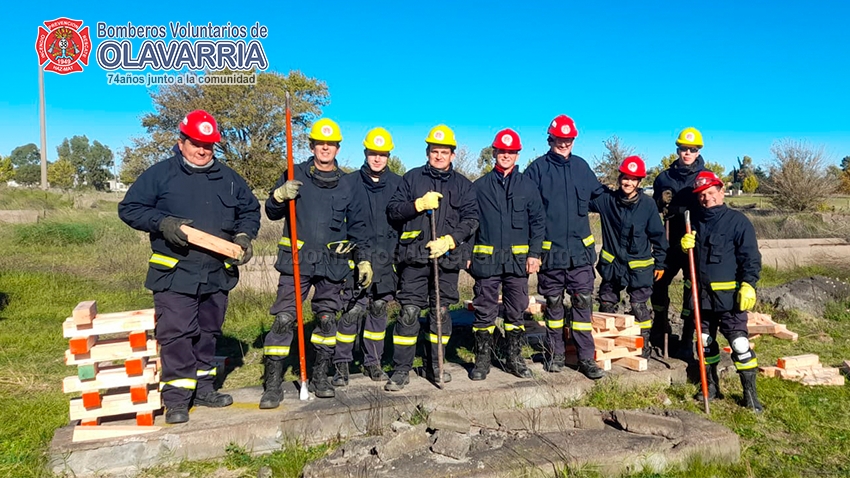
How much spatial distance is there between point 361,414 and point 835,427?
402 cm

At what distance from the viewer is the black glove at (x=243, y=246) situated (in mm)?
4218

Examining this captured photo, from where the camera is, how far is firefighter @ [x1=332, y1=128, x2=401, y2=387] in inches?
193

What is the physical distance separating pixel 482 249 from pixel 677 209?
2517 millimetres

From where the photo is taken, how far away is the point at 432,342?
508 cm

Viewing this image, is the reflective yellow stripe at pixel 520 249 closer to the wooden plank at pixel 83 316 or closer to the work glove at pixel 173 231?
the work glove at pixel 173 231

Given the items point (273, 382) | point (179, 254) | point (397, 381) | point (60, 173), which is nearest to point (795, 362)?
point (397, 381)

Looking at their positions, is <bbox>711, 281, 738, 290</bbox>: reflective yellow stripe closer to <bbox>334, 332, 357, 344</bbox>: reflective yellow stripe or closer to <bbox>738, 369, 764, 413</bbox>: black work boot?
<bbox>738, 369, 764, 413</bbox>: black work boot

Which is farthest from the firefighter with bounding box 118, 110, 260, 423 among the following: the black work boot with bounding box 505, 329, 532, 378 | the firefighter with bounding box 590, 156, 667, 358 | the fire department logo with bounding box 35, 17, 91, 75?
the fire department logo with bounding box 35, 17, 91, 75

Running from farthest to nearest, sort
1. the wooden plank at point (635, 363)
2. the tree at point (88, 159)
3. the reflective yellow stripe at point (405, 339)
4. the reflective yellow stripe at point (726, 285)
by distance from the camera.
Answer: the tree at point (88, 159)
the wooden plank at point (635, 363)
the reflective yellow stripe at point (726, 285)
the reflective yellow stripe at point (405, 339)

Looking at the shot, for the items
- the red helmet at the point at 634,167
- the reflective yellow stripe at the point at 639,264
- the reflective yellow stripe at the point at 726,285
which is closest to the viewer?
the reflective yellow stripe at the point at 726,285

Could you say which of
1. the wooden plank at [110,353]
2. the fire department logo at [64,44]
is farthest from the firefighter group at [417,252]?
the fire department logo at [64,44]

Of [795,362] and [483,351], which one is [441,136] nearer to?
[483,351]

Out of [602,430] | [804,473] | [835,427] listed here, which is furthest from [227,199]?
[835,427]

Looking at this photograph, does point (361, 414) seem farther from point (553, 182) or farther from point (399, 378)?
point (553, 182)
